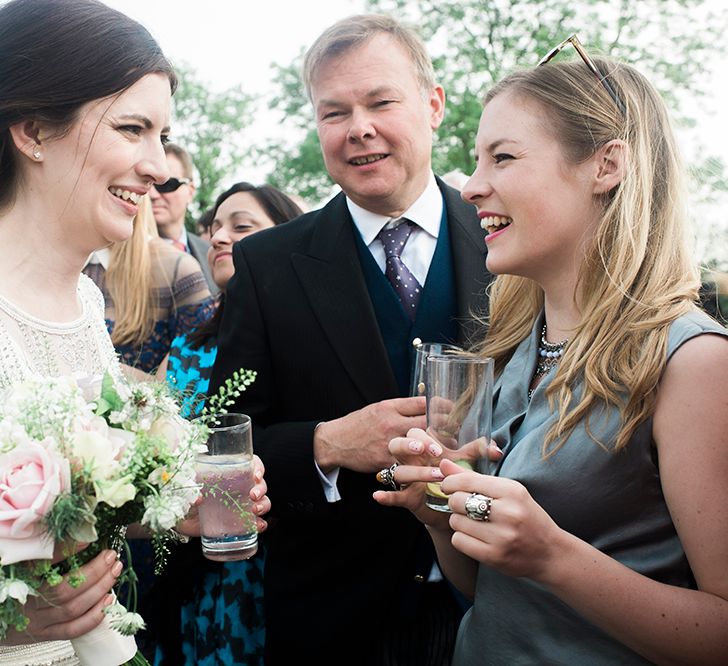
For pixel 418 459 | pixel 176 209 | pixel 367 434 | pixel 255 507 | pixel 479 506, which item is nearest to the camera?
pixel 479 506

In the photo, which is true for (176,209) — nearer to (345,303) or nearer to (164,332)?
(164,332)

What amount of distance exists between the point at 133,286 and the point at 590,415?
3178 mm

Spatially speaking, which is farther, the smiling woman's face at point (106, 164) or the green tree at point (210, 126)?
the green tree at point (210, 126)

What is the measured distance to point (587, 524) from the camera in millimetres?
2217

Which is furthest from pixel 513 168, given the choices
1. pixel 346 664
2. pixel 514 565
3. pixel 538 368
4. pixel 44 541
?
pixel 346 664

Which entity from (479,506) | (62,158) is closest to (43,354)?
(62,158)

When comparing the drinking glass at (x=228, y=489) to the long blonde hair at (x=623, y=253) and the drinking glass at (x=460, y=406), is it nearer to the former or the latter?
the drinking glass at (x=460, y=406)

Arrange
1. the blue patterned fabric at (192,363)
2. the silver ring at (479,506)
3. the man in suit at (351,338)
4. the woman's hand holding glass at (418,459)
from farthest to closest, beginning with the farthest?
the blue patterned fabric at (192,363) < the man in suit at (351,338) < the woman's hand holding glass at (418,459) < the silver ring at (479,506)

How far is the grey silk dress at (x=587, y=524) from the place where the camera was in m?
2.15

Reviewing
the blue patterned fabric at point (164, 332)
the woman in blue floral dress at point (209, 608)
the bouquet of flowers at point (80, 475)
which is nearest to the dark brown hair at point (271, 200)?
the blue patterned fabric at point (164, 332)

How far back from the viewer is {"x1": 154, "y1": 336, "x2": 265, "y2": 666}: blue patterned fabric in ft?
11.6

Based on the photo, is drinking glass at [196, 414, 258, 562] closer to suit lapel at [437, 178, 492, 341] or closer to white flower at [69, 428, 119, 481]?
white flower at [69, 428, 119, 481]

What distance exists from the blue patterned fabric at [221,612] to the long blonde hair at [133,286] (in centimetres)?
118

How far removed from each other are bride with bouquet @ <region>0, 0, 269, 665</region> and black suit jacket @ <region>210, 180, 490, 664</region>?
59cm
